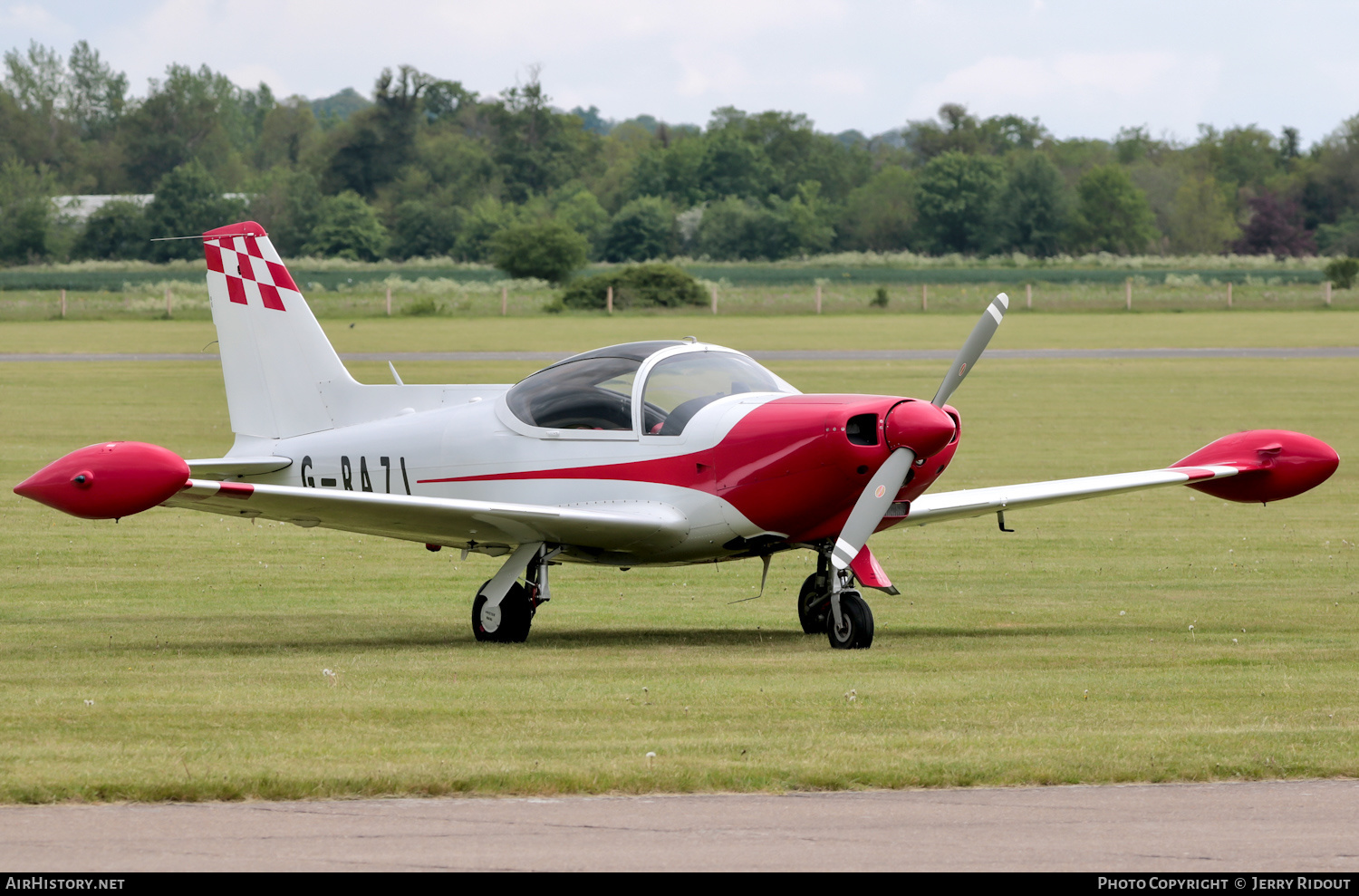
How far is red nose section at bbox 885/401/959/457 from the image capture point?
11.5 meters

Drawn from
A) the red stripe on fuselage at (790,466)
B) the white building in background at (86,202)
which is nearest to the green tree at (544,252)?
the white building in background at (86,202)

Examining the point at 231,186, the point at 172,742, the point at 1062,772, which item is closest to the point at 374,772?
the point at 172,742

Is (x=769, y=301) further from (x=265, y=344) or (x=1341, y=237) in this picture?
(x=1341, y=237)

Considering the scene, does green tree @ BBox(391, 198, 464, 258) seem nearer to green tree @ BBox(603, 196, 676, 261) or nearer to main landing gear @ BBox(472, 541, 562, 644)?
green tree @ BBox(603, 196, 676, 261)

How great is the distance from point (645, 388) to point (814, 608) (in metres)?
2.08

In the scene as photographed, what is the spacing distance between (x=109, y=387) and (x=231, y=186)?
409 ft

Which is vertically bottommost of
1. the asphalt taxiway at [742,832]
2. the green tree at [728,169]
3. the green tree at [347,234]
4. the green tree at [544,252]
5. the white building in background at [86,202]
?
the asphalt taxiway at [742,832]

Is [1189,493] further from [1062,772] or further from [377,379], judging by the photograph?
[377,379]

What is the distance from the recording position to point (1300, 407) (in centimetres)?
3575

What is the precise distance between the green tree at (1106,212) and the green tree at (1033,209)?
5.58 ft

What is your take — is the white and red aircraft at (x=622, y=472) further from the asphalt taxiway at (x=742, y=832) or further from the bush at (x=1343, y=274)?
the bush at (x=1343, y=274)

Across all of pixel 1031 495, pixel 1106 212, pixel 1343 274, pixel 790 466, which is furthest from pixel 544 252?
pixel 790 466

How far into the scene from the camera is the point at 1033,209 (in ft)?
462

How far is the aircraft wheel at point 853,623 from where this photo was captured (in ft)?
39.3
